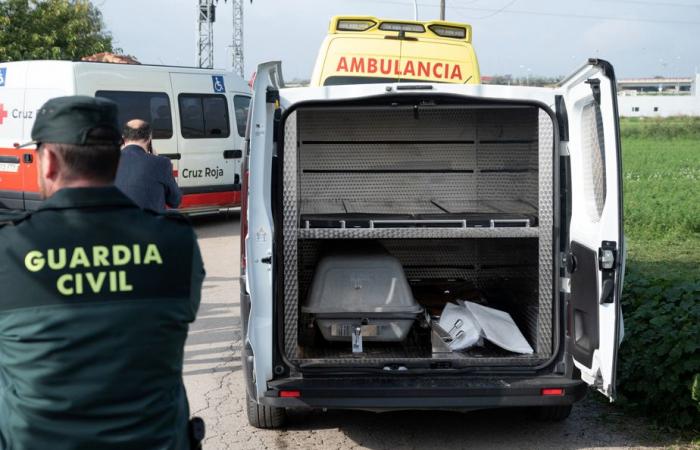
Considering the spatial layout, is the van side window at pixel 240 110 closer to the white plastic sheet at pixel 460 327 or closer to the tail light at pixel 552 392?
the white plastic sheet at pixel 460 327

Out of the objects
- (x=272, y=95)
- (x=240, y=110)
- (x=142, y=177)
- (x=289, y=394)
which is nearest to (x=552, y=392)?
(x=289, y=394)

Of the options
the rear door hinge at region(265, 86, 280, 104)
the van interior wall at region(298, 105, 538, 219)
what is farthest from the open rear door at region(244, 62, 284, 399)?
the van interior wall at region(298, 105, 538, 219)

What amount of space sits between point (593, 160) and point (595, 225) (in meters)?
0.38

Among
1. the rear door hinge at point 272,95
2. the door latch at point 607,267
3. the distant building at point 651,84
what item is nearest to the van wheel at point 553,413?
the door latch at point 607,267

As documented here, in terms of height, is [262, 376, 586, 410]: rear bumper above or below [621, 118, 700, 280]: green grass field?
above

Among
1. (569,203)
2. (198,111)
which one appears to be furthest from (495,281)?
(198,111)

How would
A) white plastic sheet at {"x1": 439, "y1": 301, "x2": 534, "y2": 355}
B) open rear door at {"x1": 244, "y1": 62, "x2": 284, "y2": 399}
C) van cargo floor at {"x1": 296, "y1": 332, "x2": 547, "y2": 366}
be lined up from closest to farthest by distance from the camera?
1. open rear door at {"x1": 244, "y1": 62, "x2": 284, "y2": 399}
2. van cargo floor at {"x1": 296, "y1": 332, "x2": 547, "y2": 366}
3. white plastic sheet at {"x1": 439, "y1": 301, "x2": 534, "y2": 355}

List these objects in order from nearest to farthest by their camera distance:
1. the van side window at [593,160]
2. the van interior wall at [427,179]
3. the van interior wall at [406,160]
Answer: the van side window at [593,160] < the van interior wall at [427,179] < the van interior wall at [406,160]

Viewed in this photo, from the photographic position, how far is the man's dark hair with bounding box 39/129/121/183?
2.17 metres

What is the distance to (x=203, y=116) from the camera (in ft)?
47.2

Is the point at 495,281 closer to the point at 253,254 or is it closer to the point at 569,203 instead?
the point at 569,203

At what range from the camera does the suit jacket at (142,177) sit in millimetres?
5879

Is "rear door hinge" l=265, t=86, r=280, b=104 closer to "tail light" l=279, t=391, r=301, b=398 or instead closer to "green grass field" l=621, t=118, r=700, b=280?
"tail light" l=279, t=391, r=301, b=398

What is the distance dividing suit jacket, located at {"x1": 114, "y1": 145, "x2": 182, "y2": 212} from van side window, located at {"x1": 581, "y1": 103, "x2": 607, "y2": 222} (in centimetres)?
277
